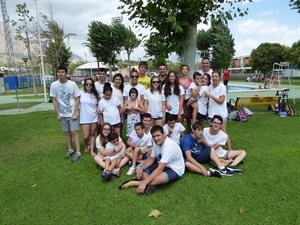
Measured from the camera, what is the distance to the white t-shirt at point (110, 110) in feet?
17.8

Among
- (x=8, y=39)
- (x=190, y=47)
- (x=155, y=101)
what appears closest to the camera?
(x=155, y=101)

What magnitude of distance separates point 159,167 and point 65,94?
254 cm

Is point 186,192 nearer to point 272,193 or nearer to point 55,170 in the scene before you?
point 272,193

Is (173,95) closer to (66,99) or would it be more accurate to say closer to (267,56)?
(66,99)

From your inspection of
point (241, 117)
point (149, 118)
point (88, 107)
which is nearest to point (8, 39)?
point (241, 117)

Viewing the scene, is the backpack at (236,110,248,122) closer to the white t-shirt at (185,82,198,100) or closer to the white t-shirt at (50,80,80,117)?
the white t-shirt at (185,82,198,100)

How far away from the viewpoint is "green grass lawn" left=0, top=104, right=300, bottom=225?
3.41 m

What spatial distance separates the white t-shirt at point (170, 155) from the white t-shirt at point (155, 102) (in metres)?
1.24

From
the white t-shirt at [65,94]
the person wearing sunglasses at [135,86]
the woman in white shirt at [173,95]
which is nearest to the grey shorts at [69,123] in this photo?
the white t-shirt at [65,94]

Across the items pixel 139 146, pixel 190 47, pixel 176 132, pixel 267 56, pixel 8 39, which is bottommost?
pixel 139 146

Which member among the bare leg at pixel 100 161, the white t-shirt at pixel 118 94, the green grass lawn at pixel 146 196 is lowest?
the green grass lawn at pixel 146 196

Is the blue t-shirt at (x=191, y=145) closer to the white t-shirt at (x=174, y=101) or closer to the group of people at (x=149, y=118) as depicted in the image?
the group of people at (x=149, y=118)

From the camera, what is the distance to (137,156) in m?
4.92

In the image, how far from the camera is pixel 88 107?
5562 millimetres
